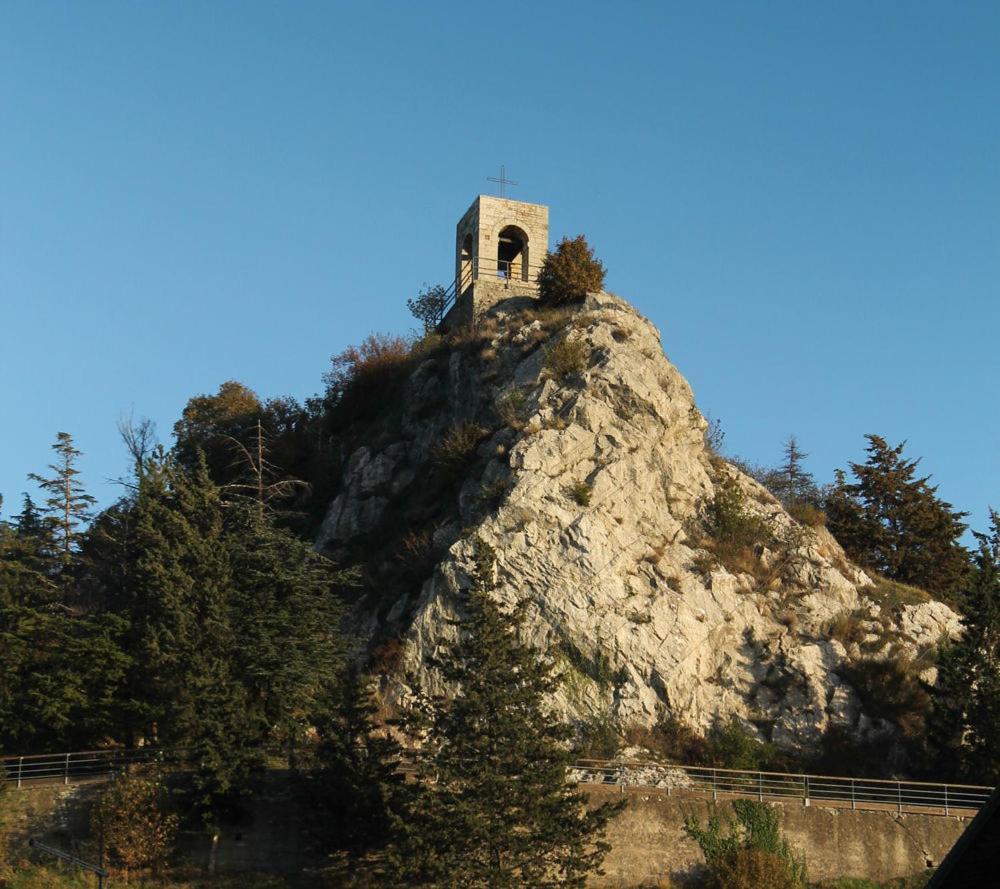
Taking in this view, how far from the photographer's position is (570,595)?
4206cm

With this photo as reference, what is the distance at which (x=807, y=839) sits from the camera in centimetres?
3594

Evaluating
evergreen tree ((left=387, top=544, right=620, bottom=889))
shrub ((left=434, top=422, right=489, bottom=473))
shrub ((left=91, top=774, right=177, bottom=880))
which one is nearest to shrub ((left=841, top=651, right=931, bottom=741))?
evergreen tree ((left=387, top=544, right=620, bottom=889))

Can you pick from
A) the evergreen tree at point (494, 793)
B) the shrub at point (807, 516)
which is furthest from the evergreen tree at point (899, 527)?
the evergreen tree at point (494, 793)

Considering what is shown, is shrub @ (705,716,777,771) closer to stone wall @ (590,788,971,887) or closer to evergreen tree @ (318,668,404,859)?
stone wall @ (590,788,971,887)

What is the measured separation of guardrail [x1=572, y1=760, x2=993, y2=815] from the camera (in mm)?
36612

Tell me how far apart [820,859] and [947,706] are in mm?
6874

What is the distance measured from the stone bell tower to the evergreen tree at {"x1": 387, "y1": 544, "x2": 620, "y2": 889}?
29547 millimetres

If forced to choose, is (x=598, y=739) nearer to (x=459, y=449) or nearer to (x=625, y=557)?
(x=625, y=557)

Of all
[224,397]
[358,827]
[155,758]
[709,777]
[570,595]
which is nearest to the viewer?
[358,827]

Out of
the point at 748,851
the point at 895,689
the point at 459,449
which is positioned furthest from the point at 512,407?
the point at 748,851

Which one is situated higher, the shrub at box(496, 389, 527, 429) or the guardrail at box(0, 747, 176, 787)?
the shrub at box(496, 389, 527, 429)

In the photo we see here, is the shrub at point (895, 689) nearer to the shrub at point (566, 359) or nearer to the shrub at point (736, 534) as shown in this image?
the shrub at point (736, 534)

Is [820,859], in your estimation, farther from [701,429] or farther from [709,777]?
[701,429]

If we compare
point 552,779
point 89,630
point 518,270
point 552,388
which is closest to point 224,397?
point 518,270
